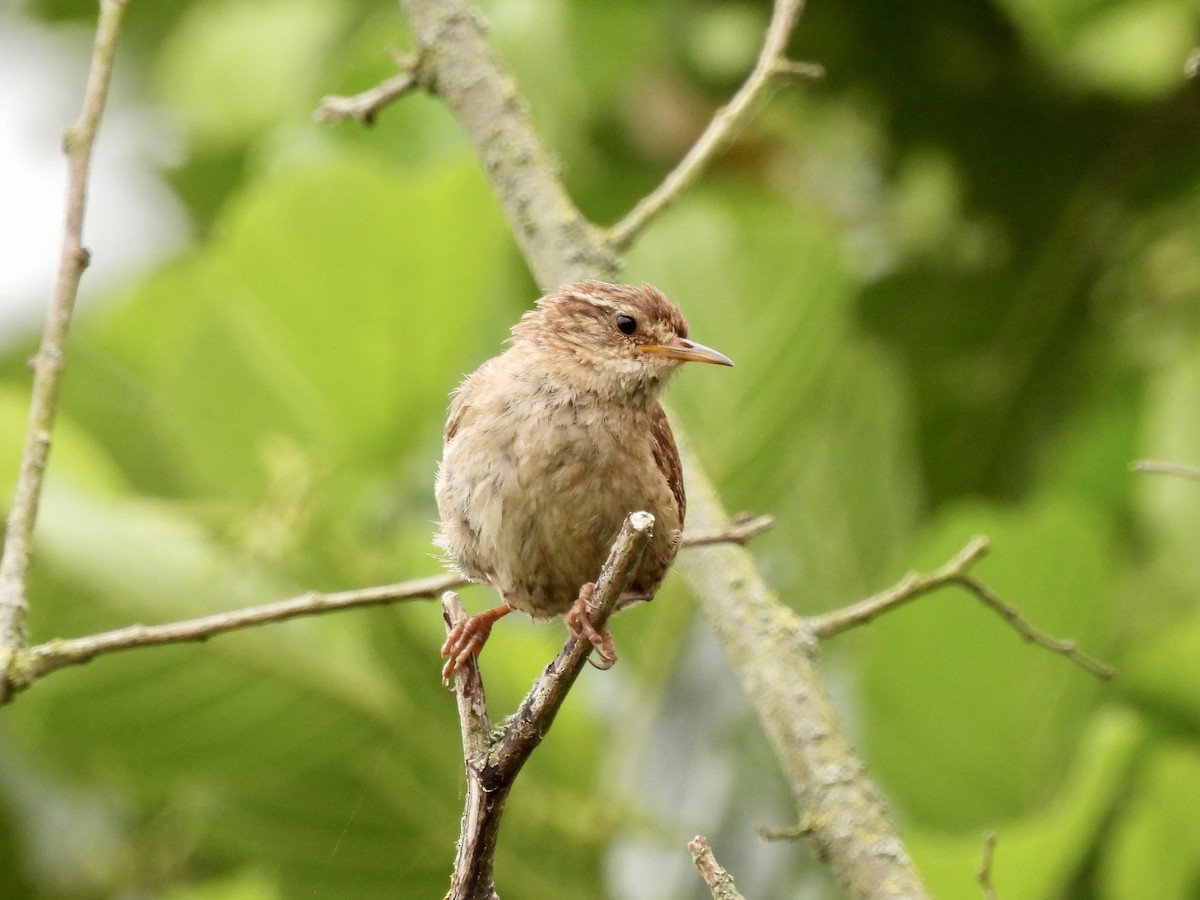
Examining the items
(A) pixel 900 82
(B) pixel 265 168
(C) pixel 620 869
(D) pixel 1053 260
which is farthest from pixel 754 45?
(C) pixel 620 869

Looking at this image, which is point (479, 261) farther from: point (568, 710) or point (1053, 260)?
point (1053, 260)

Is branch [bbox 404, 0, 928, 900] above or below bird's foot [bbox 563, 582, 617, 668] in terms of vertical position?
above

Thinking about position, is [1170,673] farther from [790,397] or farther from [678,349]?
[678,349]

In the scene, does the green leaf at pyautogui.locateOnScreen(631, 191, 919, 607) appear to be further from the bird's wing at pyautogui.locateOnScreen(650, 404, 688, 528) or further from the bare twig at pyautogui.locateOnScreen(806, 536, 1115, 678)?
the bird's wing at pyautogui.locateOnScreen(650, 404, 688, 528)

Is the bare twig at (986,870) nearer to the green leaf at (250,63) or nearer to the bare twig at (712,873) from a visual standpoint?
the bare twig at (712,873)

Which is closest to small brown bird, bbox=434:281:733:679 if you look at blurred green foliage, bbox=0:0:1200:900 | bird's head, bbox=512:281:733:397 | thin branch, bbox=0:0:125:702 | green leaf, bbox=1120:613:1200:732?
bird's head, bbox=512:281:733:397

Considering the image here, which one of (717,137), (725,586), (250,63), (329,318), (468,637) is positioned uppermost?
(250,63)

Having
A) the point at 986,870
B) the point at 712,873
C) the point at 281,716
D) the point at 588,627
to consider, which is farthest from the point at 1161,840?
the point at 588,627
